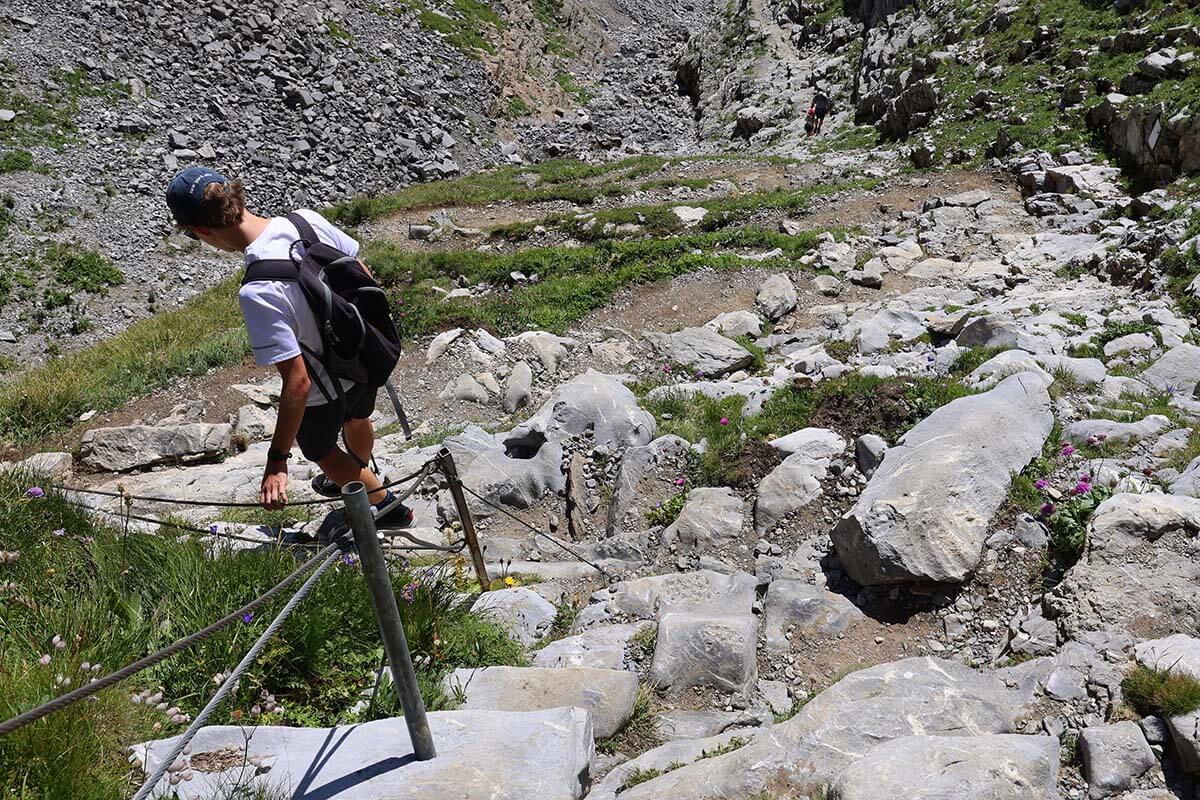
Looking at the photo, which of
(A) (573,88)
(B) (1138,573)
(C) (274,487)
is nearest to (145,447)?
(C) (274,487)

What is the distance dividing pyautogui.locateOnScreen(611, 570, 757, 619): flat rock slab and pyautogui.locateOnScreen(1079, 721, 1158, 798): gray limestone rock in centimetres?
229

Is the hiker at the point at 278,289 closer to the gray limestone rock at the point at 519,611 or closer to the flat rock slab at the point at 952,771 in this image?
the gray limestone rock at the point at 519,611

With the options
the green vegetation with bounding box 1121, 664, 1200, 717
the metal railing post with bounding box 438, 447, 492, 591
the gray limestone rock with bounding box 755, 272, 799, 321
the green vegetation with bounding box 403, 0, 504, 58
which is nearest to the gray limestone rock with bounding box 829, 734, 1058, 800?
the green vegetation with bounding box 1121, 664, 1200, 717

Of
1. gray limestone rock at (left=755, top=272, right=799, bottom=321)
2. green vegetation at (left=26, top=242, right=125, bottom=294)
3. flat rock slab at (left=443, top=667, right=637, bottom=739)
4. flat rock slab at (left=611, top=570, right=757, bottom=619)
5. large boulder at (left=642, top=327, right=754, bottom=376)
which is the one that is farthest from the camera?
green vegetation at (left=26, top=242, right=125, bottom=294)

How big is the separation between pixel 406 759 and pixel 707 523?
3.97m

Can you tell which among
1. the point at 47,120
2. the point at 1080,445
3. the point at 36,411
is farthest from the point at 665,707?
the point at 47,120

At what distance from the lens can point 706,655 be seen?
16.0ft

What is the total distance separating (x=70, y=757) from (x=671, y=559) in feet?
15.2

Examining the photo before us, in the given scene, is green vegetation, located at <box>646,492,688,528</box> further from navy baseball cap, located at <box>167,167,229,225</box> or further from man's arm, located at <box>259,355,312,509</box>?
navy baseball cap, located at <box>167,167,229,225</box>

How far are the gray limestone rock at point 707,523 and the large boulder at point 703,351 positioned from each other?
4347 millimetres

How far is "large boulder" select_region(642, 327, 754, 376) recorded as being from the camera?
11305 millimetres

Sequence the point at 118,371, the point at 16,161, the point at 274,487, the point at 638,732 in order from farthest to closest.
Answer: the point at 16,161 → the point at 118,371 → the point at 274,487 → the point at 638,732

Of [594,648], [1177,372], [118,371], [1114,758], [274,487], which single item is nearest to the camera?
[1114,758]

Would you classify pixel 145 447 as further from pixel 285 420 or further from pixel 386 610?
pixel 386 610
